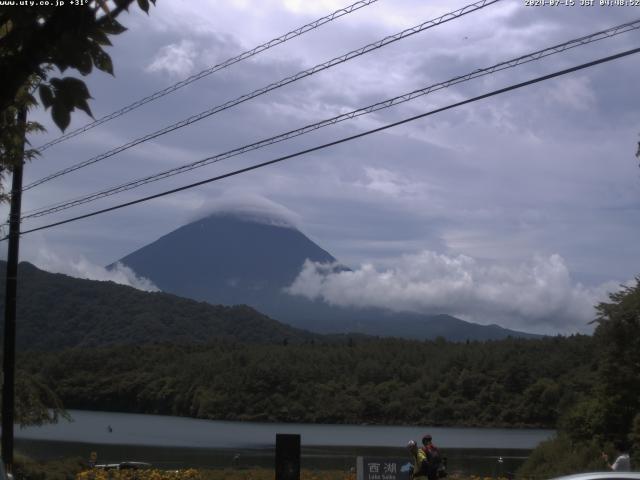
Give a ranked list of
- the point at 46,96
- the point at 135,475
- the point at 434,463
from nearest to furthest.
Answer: the point at 46,96, the point at 434,463, the point at 135,475

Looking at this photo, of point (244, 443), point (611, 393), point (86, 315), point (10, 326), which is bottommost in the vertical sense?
point (244, 443)

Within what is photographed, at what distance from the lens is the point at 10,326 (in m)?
19.6

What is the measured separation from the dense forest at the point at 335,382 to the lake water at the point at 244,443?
4.57m

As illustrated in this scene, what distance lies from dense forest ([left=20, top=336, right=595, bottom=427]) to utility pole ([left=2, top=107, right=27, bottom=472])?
225 feet

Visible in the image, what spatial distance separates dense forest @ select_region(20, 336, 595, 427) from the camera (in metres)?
93.6

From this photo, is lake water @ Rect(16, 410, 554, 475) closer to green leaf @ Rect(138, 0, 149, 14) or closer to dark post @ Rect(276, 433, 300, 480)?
dark post @ Rect(276, 433, 300, 480)

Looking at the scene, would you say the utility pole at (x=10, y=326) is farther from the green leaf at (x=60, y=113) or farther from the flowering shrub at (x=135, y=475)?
the green leaf at (x=60, y=113)

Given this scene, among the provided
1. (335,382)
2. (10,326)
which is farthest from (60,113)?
(335,382)

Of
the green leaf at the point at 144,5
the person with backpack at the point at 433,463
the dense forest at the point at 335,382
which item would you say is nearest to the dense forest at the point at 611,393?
the person with backpack at the point at 433,463

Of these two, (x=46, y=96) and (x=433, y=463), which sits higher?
(x=46, y=96)

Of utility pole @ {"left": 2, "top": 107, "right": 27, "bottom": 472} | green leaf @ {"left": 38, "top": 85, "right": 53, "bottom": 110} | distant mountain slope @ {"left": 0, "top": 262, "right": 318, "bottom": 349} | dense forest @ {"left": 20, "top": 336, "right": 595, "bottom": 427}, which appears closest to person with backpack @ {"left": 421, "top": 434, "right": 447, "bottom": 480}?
utility pole @ {"left": 2, "top": 107, "right": 27, "bottom": 472}

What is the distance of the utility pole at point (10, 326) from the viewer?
18.8 meters

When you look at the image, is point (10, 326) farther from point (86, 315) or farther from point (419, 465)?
point (86, 315)

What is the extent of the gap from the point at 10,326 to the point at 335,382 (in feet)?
298
